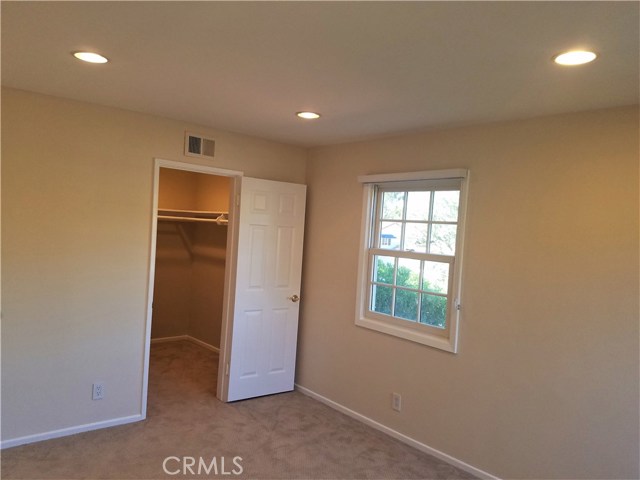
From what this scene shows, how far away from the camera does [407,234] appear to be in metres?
3.53

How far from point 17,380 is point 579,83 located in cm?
371

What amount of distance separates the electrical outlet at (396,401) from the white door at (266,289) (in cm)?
114

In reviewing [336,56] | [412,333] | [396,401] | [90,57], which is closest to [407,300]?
[412,333]

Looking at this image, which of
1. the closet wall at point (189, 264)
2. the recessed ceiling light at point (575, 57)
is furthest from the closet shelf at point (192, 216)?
the recessed ceiling light at point (575, 57)

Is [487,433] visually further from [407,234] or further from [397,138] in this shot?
[397,138]

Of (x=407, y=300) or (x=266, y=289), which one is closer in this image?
(x=407, y=300)

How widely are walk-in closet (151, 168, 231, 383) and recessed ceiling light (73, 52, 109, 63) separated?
304 centimetres

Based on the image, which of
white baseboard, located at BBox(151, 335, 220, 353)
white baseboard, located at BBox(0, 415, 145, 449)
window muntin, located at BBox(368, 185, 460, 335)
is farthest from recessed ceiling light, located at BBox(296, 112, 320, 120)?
white baseboard, located at BBox(151, 335, 220, 353)

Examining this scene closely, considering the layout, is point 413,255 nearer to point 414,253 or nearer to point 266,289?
point 414,253

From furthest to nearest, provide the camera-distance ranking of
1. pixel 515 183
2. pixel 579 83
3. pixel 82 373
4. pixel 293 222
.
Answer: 1. pixel 293 222
2. pixel 82 373
3. pixel 515 183
4. pixel 579 83

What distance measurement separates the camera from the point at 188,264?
5.88 m

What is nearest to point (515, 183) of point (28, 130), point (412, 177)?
point (412, 177)

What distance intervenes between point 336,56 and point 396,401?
259 cm

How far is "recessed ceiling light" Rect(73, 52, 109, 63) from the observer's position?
2182mm
